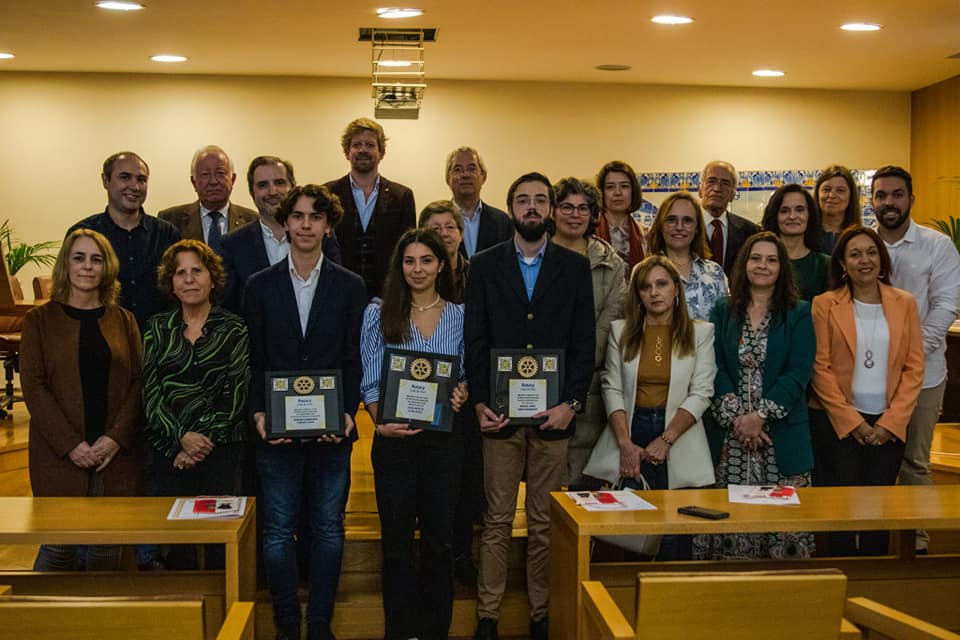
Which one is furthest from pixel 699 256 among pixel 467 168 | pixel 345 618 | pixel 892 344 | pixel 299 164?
pixel 299 164

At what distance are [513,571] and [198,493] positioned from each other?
56.3 inches

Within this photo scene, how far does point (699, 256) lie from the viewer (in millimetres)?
4590

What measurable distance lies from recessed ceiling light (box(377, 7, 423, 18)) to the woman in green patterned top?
355 centimetres

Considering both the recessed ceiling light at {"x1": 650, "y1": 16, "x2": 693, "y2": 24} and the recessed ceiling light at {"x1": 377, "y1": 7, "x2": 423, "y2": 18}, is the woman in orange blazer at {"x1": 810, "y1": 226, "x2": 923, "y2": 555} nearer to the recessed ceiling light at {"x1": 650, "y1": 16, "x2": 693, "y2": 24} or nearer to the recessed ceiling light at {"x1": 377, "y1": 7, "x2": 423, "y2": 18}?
the recessed ceiling light at {"x1": 650, "y1": 16, "x2": 693, "y2": 24}

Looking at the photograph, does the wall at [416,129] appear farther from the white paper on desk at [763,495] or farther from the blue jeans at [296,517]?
the white paper on desk at [763,495]

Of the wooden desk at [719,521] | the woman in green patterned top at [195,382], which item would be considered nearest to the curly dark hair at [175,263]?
the woman in green patterned top at [195,382]

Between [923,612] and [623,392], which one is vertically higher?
[623,392]

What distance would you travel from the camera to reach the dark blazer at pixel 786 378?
4.21 m

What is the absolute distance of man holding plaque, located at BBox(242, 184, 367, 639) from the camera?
3779 mm

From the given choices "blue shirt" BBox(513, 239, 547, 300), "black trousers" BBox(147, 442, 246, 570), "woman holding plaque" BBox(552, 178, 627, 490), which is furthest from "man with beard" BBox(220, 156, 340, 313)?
"woman holding plaque" BBox(552, 178, 627, 490)

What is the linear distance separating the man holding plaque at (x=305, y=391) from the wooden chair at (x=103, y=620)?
1490 millimetres

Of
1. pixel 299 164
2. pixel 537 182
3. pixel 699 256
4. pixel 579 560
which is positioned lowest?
pixel 579 560

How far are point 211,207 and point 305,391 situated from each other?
1575 millimetres

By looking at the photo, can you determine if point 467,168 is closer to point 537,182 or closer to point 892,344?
point 537,182
